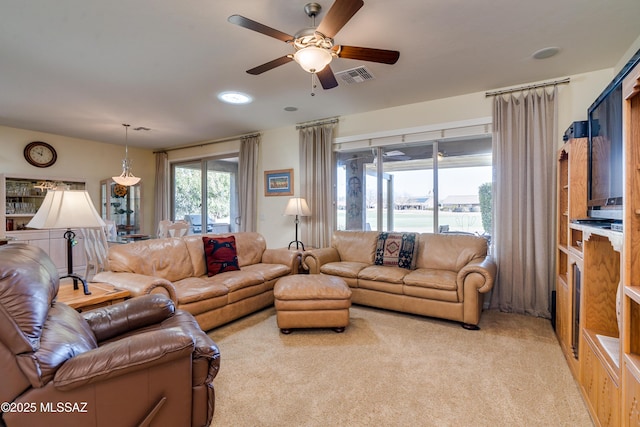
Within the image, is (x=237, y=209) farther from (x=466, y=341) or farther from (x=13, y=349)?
(x=13, y=349)

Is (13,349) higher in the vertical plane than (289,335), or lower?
higher

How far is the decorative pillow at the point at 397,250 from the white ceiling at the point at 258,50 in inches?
69.5

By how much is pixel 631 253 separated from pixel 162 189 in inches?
289

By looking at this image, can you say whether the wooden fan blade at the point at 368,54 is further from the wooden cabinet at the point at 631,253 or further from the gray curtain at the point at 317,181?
the gray curtain at the point at 317,181

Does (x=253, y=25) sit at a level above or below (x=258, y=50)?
below

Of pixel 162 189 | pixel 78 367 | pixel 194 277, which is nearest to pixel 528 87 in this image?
pixel 194 277

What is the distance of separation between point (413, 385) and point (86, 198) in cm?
261

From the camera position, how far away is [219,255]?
11.9ft

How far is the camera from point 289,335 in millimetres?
2959

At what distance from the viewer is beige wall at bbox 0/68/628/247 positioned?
3.34 metres

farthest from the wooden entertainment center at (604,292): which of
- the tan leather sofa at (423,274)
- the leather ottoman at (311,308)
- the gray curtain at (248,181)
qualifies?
the gray curtain at (248,181)

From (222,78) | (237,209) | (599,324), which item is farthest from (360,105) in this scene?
(599,324)

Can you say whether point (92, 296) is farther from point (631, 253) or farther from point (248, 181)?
point (248, 181)

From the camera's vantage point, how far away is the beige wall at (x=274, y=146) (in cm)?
334
